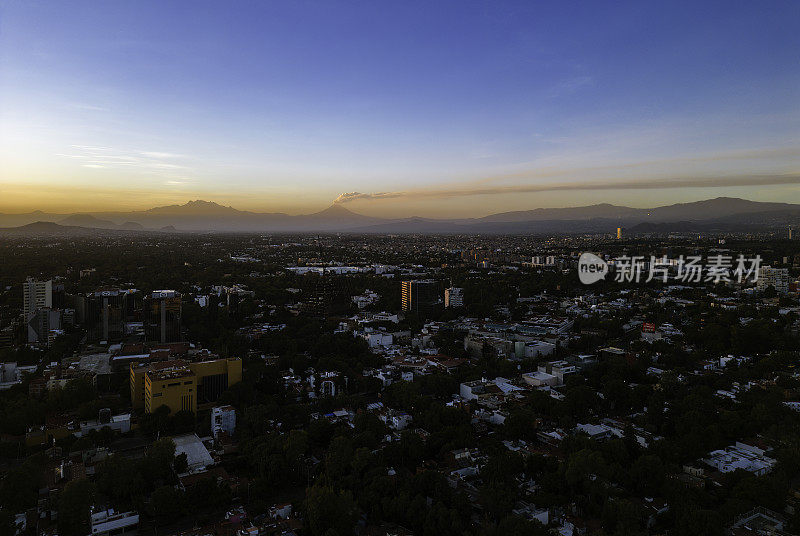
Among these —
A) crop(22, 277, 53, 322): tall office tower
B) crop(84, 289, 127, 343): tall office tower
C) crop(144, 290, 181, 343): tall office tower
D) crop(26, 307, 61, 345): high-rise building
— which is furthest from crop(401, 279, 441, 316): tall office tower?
crop(22, 277, 53, 322): tall office tower

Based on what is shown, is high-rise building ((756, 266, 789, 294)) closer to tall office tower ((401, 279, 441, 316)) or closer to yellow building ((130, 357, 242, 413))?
tall office tower ((401, 279, 441, 316))

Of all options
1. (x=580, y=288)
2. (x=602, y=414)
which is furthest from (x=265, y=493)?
(x=580, y=288)

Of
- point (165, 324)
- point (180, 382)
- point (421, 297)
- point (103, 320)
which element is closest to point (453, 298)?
point (421, 297)

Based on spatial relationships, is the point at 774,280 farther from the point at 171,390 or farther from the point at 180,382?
the point at 171,390

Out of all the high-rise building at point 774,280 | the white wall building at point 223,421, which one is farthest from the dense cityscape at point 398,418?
the high-rise building at point 774,280

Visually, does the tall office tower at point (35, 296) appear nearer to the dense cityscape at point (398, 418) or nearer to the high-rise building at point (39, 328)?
the dense cityscape at point (398, 418)

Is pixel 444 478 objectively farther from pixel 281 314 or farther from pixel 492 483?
pixel 281 314
